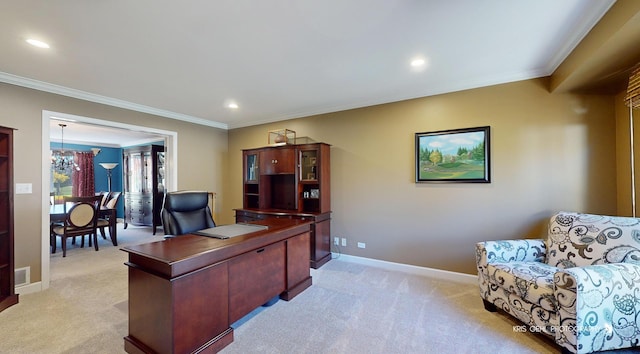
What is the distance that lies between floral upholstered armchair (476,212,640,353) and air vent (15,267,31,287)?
4.82 metres

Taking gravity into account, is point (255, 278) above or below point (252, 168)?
below

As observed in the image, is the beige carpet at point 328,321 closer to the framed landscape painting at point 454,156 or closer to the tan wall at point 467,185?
the tan wall at point 467,185

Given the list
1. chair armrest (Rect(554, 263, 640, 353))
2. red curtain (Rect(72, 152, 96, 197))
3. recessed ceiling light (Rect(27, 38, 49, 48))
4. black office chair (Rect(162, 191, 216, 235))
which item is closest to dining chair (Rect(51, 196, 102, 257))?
black office chair (Rect(162, 191, 216, 235))

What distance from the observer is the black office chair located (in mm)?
2787

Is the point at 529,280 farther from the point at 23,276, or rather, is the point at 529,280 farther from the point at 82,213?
the point at 82,213


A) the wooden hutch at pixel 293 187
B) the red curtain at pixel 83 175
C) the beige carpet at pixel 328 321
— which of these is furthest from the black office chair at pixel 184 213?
the red curtain at pixel 83 175

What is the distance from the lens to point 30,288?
2828 mm

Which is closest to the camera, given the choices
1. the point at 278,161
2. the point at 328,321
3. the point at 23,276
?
the point at 328,321

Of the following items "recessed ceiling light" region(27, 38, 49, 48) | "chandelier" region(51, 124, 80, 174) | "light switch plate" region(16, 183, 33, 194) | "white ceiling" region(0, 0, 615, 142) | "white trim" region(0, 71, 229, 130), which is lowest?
"light switch plate" region(16, 183, 33, 194)

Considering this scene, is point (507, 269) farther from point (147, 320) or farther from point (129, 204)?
point (129, 204)

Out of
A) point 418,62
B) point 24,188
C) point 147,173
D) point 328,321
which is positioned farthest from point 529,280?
point 147,173

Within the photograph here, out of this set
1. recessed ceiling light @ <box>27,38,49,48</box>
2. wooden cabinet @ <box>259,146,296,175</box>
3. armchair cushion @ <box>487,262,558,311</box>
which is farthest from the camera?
wooden cabinet @ <box>259,146,296,175</box>

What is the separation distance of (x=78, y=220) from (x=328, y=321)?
4.70 m

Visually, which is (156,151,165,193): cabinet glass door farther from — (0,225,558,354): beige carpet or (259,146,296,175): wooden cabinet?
(259,146,296,175): wooden cabinet
